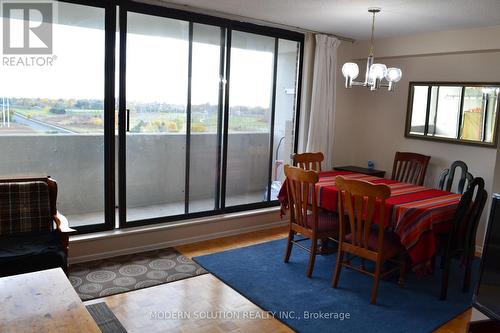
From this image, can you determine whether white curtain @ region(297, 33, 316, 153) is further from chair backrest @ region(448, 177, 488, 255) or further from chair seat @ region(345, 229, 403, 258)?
chair backrest @ region(448, 177, 488, 255)

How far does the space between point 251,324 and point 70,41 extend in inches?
107

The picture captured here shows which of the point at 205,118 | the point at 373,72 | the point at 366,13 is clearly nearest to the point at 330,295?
the point at 373,72

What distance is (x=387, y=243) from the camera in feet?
10.5

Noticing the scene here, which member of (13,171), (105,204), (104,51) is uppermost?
(104,51)

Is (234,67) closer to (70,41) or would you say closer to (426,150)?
(70,41)

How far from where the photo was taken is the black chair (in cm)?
311

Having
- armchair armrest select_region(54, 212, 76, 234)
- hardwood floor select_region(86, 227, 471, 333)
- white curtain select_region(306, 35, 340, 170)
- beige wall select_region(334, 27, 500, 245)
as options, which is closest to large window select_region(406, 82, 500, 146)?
beige wall select_region(334, 27, 500, 245)

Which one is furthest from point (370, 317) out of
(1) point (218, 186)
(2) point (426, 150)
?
(2) point (426, 150)

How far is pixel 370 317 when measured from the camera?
2889mm

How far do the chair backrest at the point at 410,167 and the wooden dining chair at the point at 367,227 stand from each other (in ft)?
5.35

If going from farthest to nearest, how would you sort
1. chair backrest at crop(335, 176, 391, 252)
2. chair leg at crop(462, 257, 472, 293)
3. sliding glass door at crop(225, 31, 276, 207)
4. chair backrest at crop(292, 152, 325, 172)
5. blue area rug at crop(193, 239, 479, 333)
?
sliding glass door at crop(225, 31, 276, 207)
chair backrest at crop(292, 152, 325, 172)
chair leg at crop(462, 257, 472, 293)
chair backrest at crop(335, 176, 391, 252)
blue area rug at crop(193, 239, 479, 333)

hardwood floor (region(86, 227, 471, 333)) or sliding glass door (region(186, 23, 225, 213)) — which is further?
sliding glass door (region(186, 23, 225, 213))

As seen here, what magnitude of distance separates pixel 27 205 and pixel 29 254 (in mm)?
521

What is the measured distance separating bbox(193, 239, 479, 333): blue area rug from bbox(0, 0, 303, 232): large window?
3.29 feet
